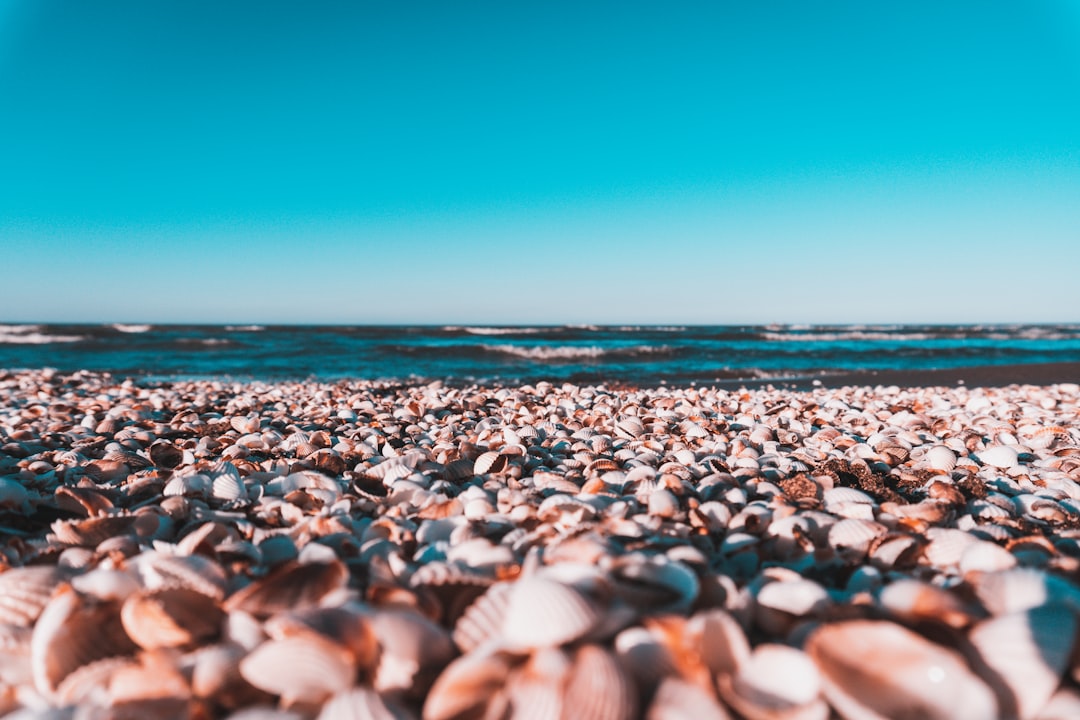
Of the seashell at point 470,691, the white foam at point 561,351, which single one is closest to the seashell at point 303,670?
the seashell at point 470,691

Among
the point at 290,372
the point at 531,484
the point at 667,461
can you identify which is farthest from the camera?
the point at 290,372

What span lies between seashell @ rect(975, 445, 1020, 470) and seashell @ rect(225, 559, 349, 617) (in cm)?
322

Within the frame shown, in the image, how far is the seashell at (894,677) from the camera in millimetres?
1054

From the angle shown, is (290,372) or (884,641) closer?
(884,641)

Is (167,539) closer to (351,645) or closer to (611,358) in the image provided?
(351,645)

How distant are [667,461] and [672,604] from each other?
178cm

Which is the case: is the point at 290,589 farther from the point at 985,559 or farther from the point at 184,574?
the point at 985,559

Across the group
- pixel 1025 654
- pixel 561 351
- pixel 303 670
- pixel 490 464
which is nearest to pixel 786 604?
pixel 1025 654

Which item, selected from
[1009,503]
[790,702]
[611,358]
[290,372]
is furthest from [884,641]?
[611,358]

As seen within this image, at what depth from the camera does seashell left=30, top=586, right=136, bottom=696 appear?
49.8 inches

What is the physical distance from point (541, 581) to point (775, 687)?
0.47m

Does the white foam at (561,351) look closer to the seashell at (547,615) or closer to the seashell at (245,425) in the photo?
the seashell at (245,425)

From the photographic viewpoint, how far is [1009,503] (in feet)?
7.79

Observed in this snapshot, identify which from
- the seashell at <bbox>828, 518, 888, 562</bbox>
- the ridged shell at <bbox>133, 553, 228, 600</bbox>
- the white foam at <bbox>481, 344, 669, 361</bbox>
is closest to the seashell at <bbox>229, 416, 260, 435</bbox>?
the ridged shell at <bbox>133, 553, 228, 600</bbox>
